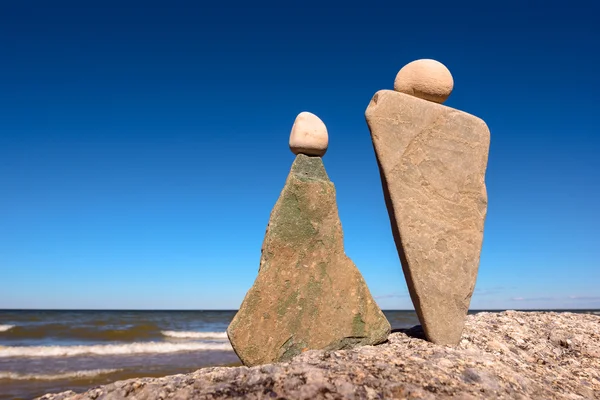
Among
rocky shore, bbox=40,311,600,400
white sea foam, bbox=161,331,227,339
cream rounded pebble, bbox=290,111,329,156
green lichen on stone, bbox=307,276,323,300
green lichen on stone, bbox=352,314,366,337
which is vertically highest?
cream rounded pebble, bbox=290,111,329,156

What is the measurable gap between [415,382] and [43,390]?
742 cm

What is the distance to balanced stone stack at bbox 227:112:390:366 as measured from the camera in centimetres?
455

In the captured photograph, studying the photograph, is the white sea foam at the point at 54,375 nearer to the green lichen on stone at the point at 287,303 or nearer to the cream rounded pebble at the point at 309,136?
the green lichen on stone at the point at 287,303

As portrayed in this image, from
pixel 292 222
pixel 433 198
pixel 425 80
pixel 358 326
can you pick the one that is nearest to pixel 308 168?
pixel 292 222

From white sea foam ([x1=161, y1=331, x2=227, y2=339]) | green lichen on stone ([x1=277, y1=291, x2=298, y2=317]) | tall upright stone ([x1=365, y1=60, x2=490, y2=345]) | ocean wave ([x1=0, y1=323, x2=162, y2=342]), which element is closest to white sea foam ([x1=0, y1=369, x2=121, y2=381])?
ocean wave ([x1=0, y1=323, x2=162, y2=342])

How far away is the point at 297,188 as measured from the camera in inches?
190

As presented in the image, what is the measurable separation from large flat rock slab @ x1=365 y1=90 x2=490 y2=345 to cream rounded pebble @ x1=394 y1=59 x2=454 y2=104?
169 millimetres

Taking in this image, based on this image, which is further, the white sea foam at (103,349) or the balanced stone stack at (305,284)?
the white sea foam at (103,349)

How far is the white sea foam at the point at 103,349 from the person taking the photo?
12477 mm

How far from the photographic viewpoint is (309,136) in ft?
16.3

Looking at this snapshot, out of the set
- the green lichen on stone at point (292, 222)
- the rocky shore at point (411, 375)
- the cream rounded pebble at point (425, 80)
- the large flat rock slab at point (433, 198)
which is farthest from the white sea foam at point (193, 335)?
the cream rounded pebble at point (425, 80)

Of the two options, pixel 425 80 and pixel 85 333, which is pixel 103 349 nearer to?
pixel 85 333

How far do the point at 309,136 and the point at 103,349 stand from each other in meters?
10.7

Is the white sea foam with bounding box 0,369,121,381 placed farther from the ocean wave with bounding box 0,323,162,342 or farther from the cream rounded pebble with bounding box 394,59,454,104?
the cream rounded pebble with bounding box 394,59,454,104
